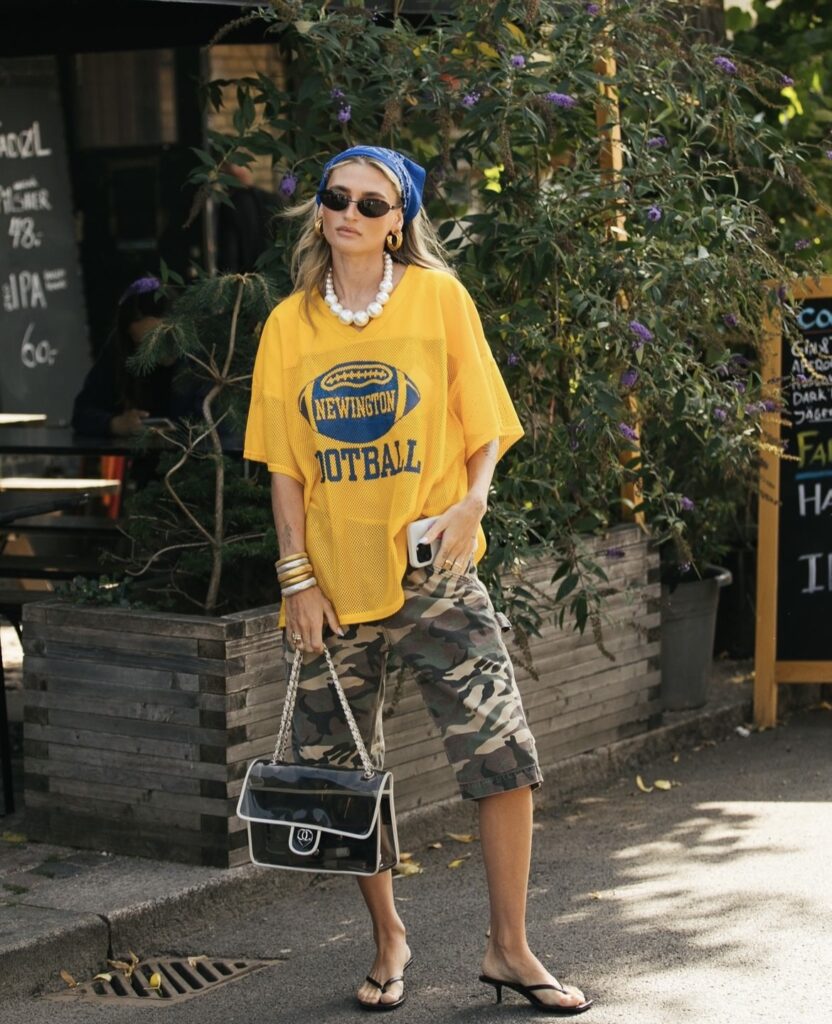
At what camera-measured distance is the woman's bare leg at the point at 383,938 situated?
427cm

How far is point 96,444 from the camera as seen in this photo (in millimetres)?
7105

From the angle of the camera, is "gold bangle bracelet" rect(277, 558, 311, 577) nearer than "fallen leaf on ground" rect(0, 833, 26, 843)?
Yes

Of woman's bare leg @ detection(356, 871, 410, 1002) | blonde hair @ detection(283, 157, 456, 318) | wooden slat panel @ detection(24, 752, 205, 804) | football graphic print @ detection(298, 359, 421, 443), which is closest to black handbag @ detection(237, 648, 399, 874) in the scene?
woman's bare leg @ detection(356, 871, 410, 1002)

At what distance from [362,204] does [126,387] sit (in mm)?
4226

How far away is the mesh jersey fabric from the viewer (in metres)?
4.05

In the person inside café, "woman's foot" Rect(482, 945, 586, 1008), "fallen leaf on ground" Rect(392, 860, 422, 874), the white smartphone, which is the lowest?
"fallen leaf on ground" Rect(392, 860, 422, 874)

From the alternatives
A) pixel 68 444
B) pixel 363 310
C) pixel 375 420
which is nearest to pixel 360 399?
pixel 375 420

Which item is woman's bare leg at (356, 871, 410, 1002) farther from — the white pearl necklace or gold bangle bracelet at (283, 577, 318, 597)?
the white pearl necklace

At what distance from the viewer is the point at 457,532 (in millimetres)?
4082

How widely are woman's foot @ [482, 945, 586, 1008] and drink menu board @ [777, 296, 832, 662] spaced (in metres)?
3.45

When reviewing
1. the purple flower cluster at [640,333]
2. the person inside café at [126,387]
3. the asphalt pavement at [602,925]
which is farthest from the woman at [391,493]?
the person inside café at [126,387]

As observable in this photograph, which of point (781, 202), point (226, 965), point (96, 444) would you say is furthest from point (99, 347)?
point (226, 965)

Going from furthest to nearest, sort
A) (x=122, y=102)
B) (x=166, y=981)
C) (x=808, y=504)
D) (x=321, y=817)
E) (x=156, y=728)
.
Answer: (x=122, y=102) < (x=808, y=504) < (x=156, y=728) < (x=166, y=981) < (x=321, y=817)

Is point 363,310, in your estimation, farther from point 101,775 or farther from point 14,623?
point 14,623
